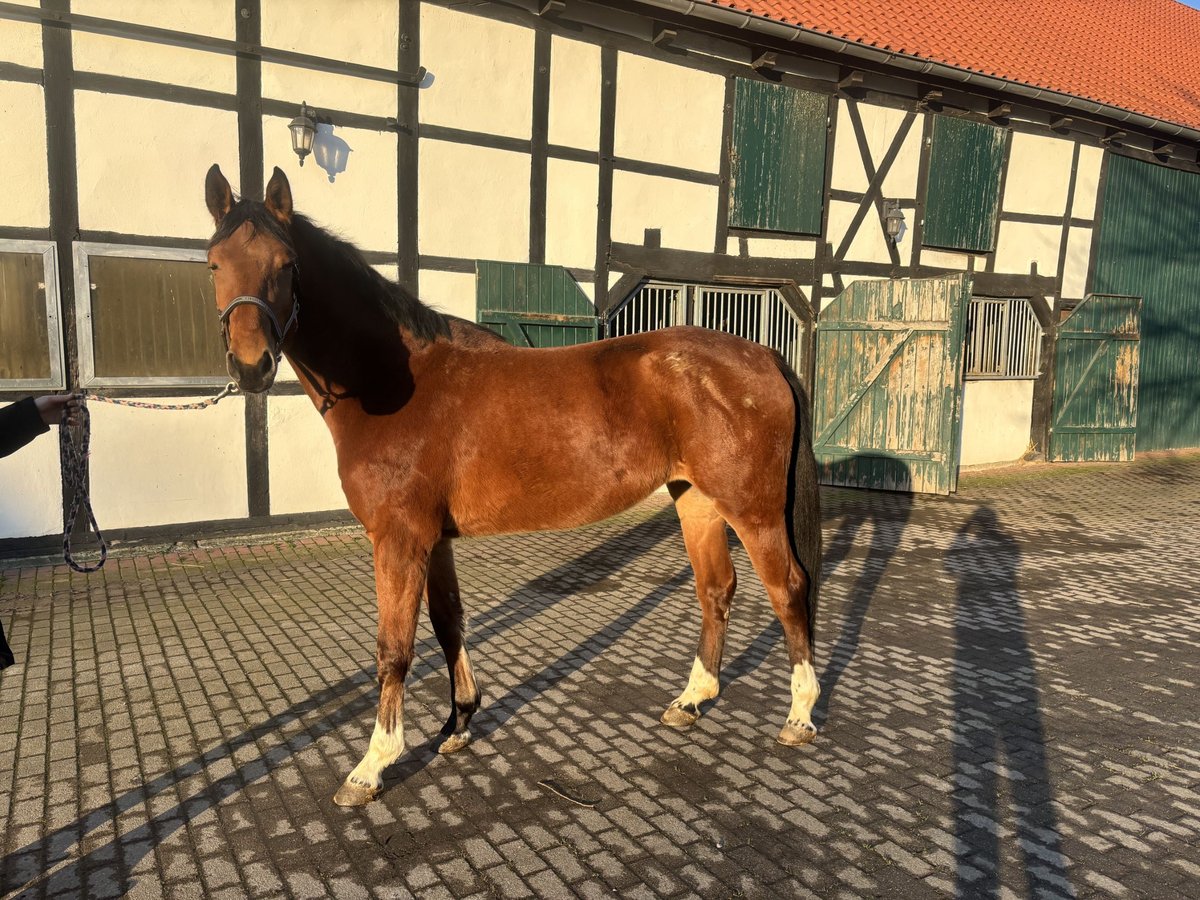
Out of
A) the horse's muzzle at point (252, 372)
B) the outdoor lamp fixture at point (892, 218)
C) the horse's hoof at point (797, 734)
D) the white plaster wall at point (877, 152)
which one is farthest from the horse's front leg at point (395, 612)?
the outdoor lamp fixture at point (892, 218)

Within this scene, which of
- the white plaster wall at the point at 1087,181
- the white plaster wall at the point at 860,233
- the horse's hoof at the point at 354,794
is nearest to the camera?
the horse's hoof at the point at 354,794

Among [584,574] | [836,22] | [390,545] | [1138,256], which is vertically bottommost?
[584,574]

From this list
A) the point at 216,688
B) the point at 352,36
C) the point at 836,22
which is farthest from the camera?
the point at 836,22

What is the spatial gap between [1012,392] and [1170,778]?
951cm

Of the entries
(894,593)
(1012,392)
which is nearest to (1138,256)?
(1012,392)

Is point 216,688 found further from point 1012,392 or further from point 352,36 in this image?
point 1012,392

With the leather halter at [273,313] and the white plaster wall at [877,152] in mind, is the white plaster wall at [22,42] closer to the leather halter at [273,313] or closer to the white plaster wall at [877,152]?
the leather halter at [273,313]

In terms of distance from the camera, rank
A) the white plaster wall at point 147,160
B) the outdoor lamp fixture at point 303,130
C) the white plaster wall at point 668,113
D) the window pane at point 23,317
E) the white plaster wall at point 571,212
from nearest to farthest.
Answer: the window pane at point 23,317
the white plaster wall at point 147,160
the outdoor lamp fixture at point 303,130
the white plaster wall at point 571,212
the white plaster wall at point 668,113

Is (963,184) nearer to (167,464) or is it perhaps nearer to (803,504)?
(803,504)

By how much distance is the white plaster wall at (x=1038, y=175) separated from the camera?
11328 mm

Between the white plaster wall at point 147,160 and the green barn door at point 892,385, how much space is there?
710 centimetres

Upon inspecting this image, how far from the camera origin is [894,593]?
19.2ft

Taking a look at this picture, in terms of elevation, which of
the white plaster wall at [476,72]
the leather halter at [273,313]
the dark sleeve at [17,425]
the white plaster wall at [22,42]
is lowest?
the dark sleeve at [17,425]

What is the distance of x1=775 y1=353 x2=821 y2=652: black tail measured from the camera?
358 centimetres
